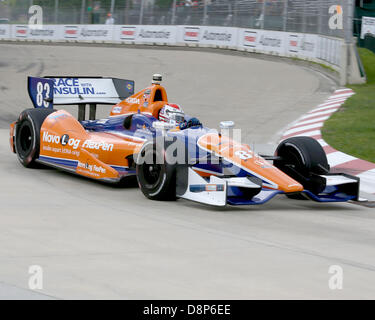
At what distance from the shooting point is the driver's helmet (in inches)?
356

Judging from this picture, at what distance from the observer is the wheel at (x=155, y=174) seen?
791cm

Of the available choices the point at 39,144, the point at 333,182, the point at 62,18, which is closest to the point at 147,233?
the point at 333,182

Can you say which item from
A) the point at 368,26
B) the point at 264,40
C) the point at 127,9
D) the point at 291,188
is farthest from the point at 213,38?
the point at 291,188

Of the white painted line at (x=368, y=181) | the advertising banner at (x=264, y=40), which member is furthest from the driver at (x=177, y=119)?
the advertising banner at (x=264, y=40)

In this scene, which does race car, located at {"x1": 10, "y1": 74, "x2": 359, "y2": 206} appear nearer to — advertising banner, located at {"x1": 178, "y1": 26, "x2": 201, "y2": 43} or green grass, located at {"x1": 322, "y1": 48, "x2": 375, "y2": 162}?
green grass, located at {"x1": 322, "y1": 48, "x2": 375, "y2": 162}

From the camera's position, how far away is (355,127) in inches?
535

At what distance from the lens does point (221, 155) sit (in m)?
8.02

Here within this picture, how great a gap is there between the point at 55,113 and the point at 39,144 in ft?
1.63

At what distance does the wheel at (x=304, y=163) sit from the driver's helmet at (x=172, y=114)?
1282 mm

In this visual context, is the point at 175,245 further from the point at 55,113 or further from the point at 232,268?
the point at 55,113

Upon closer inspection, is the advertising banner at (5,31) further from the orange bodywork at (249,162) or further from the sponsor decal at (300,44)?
the orange bodywork at (249,162)

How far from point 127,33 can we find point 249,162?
26000 mm

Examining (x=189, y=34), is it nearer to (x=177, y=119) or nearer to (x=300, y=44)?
(x=300, y=44)

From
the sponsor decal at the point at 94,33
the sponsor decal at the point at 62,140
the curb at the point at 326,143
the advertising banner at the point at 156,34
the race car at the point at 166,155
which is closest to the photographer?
the race car at the point at 166,155
